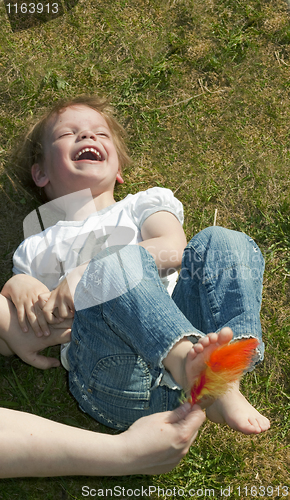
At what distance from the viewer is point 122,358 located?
197cm

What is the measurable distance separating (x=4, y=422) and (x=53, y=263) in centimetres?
95

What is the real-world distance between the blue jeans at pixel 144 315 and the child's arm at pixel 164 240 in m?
0.11

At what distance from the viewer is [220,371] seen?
5.50 ft

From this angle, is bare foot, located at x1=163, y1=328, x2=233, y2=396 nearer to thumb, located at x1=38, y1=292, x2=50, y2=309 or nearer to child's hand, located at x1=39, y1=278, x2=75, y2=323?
child's hand, located at x1=39, y1=278, x2=75, y2=323

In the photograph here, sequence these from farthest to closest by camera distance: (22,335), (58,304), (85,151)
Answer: (85,151), (22,335), (58,304)

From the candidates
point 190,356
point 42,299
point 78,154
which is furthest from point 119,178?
point 190,356

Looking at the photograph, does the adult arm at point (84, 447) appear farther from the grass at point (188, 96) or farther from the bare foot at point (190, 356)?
the grass at point (188, 96)

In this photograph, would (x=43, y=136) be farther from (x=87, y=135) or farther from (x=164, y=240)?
(x=164, y=240)

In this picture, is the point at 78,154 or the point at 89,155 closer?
the point at 78,154

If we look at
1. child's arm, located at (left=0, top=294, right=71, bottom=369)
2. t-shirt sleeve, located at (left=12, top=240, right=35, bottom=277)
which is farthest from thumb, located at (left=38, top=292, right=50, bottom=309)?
t-shirt sleeve, located at (left=12, top=240, right=35, bottom=277)

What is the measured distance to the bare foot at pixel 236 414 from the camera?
6.17 ft

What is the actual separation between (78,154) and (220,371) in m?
1.50

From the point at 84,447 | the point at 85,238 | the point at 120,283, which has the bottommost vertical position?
the point at 84,447

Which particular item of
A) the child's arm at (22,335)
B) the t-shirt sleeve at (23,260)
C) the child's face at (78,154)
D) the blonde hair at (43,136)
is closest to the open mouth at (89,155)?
the child's face at (78,154)
